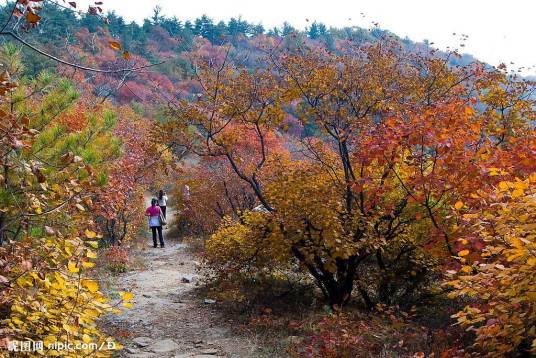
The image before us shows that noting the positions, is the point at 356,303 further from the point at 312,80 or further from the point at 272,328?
the point at 312,80

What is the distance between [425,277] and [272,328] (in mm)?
2462

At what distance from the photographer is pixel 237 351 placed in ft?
18.9

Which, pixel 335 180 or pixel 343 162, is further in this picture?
pixel 335 180

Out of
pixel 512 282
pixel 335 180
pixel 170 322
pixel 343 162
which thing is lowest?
pixel 170 322

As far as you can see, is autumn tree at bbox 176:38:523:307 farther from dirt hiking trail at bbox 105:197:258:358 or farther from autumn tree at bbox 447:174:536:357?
autumn tree at bbox 447:174:536:357

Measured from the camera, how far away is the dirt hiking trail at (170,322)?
584 cm

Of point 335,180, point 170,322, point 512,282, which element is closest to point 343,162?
point 335,180

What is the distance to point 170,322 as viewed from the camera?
697cm

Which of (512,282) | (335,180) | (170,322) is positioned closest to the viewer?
(512,282)

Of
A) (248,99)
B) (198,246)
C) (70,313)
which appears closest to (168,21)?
(198,246)

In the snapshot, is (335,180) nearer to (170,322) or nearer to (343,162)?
(343,162)

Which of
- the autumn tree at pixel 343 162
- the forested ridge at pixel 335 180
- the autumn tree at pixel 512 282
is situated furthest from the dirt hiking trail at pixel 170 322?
the autumn tree at pixel 512 282

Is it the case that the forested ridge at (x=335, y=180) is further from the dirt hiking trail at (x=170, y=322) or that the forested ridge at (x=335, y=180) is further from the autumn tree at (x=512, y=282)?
the autumn tree at (x=512, y=282)

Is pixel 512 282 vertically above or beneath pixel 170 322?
above
